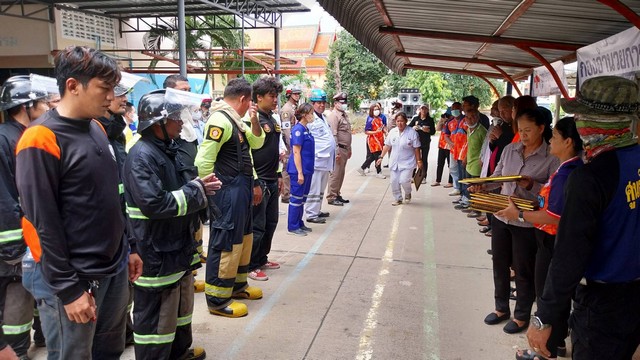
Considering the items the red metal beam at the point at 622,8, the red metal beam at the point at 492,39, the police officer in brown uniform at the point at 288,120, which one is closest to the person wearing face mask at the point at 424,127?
the police officer in brown uniform at the point at 288,120

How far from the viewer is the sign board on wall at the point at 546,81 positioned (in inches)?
251

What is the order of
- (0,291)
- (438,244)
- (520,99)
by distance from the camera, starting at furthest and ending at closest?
(438,244), (520,99), (0,291)

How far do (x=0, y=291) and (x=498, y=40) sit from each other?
5.45m

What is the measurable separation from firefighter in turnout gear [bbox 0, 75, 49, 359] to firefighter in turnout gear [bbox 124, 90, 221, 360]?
0.76 metres

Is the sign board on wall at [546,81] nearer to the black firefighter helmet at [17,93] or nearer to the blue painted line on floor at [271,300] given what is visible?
the blue painted line on floor at [271,300]

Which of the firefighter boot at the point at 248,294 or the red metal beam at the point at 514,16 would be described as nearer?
the red metal beam at the point at 514,16

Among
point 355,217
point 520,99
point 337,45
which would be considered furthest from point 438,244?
point 337,45

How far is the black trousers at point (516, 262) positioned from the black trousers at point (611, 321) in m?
1.72

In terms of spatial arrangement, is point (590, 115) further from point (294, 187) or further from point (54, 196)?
point (294, 187)

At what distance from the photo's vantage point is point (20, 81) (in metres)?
3.26

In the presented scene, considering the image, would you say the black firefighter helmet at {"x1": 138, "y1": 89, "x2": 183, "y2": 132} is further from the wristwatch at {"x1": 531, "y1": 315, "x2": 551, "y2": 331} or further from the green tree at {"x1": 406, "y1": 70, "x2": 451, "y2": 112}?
the green tree at {"x1": 406, "y1": 70, "x2": 451, "y2": 112}

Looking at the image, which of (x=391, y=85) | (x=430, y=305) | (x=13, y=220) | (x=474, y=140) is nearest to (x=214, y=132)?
(x=13, y=220)

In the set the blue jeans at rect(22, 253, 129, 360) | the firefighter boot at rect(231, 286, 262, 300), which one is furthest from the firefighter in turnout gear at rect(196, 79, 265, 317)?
the blue jeans at rect(22, 253, 129, 360)

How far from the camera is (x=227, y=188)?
410 centimetres
